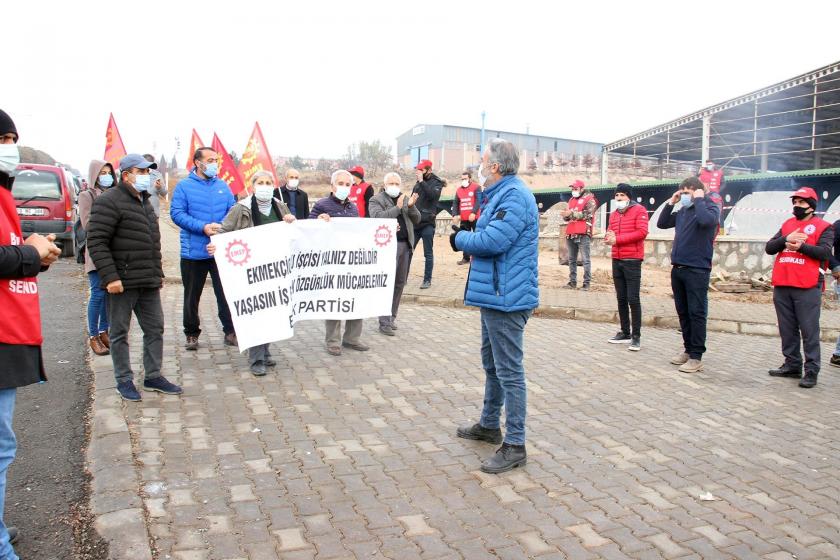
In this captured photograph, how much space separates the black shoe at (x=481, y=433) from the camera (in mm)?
5082

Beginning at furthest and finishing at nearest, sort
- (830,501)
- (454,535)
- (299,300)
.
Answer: (299,300) < (830,501) < (454,535)

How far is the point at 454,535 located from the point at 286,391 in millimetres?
2876

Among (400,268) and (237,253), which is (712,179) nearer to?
(400,268)

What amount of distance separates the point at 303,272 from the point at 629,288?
415 centimetres

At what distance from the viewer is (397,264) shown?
862 centimetres

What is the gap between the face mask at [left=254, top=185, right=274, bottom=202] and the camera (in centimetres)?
691

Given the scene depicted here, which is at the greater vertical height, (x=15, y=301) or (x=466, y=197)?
(x=466, y=197)

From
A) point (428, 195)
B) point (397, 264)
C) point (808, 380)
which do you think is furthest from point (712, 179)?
point (397, 264)

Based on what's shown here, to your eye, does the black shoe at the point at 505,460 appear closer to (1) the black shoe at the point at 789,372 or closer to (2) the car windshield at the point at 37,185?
(1) the black shoe at the point at 789,372

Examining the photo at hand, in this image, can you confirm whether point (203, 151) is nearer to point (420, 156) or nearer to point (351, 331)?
point (351, 331)

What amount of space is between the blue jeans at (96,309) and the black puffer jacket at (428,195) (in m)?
5.87

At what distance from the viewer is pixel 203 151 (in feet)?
23.1

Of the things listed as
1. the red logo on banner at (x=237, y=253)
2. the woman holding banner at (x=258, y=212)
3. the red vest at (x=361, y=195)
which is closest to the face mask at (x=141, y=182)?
the red logo on banner at (x=237, y=253)

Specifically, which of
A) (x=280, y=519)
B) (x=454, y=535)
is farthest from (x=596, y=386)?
(x=280, y=519)
